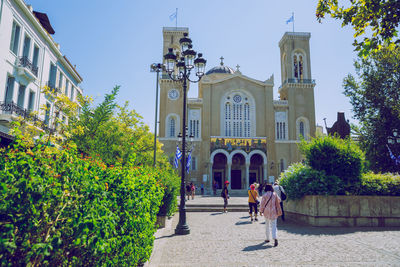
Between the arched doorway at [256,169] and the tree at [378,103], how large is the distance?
17764 mm

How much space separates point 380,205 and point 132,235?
979 centimetres

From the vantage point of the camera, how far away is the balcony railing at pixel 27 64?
16350mm

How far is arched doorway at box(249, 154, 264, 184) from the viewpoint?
3900 cm

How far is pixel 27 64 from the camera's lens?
16.8 m

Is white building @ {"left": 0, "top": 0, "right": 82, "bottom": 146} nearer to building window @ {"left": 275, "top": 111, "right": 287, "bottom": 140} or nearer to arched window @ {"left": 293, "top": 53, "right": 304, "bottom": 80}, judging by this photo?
building window @ {"left": 275, "top": 111, "right": 287, "bottom": 140}

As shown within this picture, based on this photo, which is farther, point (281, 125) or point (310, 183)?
point (281, 125)

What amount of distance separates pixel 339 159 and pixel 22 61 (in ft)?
58.2

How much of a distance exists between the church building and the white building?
19.0m

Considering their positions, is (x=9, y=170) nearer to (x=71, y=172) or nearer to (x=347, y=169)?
(x=71, y=172)

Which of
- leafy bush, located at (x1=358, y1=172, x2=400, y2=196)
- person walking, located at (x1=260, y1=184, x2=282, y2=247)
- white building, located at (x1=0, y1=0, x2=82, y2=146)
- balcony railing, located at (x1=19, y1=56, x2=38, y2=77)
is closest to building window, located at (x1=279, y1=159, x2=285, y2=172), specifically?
leafy bush, located at (x1=358, y1=172, x2=400, y2=196)

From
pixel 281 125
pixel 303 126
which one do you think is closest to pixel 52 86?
pixel 281 125

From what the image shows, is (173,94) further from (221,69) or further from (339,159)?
(339,159)

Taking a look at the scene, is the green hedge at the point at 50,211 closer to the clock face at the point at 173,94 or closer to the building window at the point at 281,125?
the clock face at the point at 173,94

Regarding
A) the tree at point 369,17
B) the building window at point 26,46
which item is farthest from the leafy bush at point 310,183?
the building window at point 26,46
